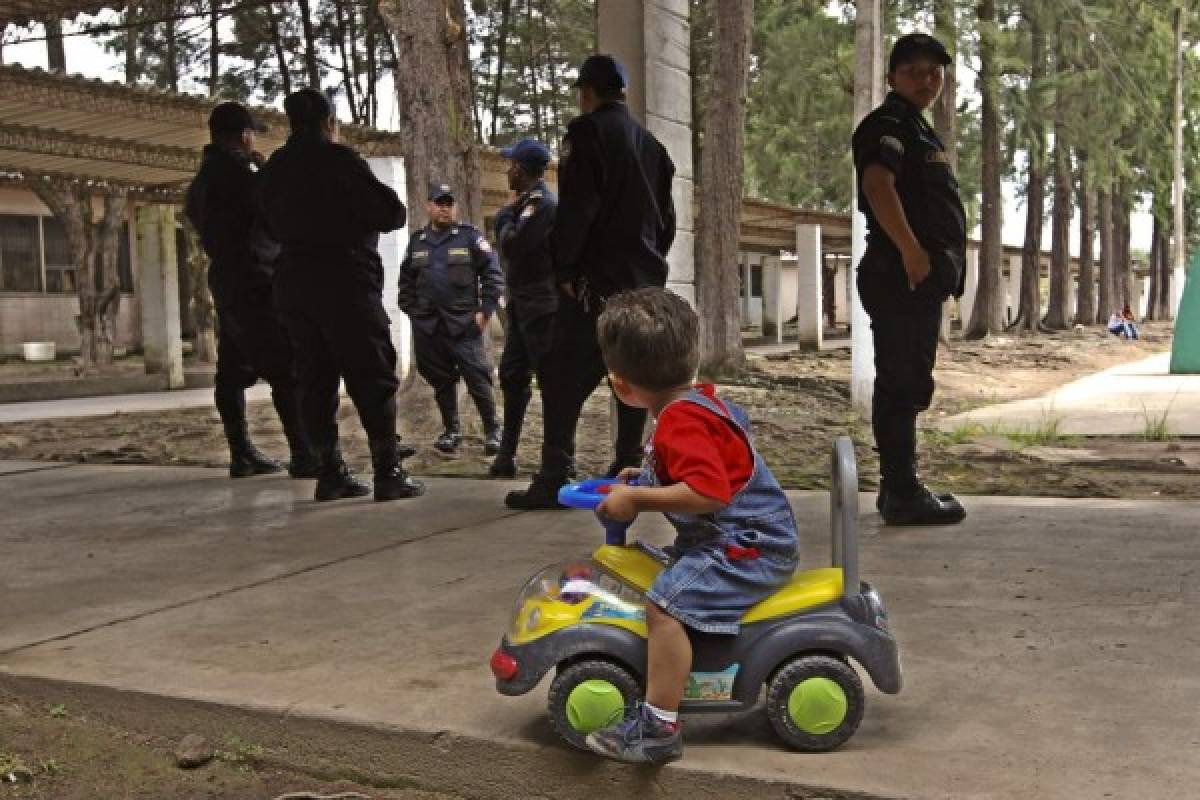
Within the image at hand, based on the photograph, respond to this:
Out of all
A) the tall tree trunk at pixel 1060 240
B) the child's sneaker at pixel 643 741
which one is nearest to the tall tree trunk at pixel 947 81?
the tall tree trunk at pixel 1060 240

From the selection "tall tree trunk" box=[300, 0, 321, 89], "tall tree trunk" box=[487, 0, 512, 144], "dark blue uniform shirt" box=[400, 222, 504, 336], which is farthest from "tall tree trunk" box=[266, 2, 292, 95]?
"dark blue uniform shirt" box=[400, 222, 504, 336]

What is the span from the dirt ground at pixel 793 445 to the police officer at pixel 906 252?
4.61ft

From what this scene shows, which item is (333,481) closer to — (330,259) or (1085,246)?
(330,259)

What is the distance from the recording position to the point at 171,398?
16516 millimetres

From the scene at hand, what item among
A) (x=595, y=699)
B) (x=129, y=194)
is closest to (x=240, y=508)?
(x=595, y=699)

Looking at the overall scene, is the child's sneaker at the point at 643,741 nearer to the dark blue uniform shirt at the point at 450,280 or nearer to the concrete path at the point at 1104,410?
the dark blue uniform shirt at the point at 450,280

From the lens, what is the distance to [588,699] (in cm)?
271

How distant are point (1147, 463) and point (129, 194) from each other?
52.5 ft

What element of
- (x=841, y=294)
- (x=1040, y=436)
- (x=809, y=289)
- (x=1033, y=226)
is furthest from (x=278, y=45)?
(x=841, y=294)

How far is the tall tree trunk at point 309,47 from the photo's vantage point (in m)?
26.3

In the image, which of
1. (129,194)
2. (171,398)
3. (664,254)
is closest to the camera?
(664,254)

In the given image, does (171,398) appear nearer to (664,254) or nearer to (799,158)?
(664,254)

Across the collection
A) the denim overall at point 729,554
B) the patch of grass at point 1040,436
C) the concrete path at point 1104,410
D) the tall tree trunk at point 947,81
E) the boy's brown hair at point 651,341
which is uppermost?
the tall tree trunk at point 947,81

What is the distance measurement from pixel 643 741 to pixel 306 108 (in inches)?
167
